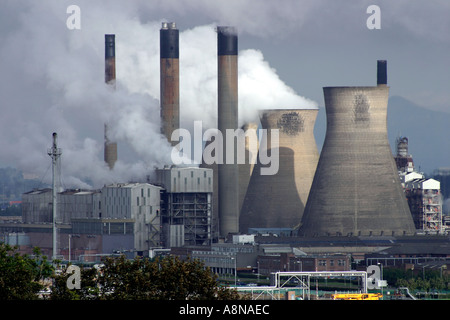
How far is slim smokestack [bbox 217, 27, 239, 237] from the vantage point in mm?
80125

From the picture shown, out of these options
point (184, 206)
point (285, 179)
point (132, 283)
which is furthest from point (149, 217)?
point (132, 283)

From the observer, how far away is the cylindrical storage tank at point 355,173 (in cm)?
7619

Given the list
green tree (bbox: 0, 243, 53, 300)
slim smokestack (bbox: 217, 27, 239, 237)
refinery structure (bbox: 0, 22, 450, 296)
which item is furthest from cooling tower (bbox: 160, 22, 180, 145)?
green tree (bbox: 0, 243, 53, 300)

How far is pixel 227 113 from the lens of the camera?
8150cm

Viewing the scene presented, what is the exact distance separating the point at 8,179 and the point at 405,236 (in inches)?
4751

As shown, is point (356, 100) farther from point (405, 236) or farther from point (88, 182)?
point (88, 182)

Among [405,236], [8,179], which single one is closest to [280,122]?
[405,236]

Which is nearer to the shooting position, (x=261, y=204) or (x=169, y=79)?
(x=169, y=79)

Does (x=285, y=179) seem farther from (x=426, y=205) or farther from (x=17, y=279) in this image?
(x=17, y=279)

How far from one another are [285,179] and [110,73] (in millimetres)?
15869

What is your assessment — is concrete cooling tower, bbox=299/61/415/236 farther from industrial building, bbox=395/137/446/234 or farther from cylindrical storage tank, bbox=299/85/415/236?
industrial building, bbox=395/137/446/234

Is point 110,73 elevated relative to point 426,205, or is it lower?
elevated

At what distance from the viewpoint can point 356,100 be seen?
75750mm
